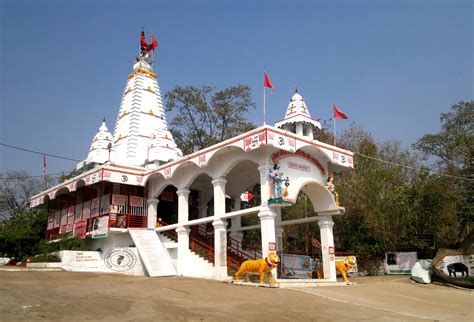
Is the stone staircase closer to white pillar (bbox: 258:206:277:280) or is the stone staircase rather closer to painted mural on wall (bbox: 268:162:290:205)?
white pillar (bbox: 258:206:277:280)

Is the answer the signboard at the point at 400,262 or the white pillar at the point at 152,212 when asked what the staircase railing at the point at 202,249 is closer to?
the white pillar at the point at 152,212

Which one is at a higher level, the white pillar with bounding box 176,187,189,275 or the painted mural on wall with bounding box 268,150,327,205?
the painted mural on wall with bounding box 268,150,327,205

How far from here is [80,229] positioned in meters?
21.8

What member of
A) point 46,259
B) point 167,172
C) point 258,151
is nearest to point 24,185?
point 46,259

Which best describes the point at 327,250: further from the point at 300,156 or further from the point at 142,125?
the point at 142,125

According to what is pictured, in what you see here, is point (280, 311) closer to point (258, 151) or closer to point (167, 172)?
point (258, 151)

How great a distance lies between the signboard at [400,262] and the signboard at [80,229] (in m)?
15.3

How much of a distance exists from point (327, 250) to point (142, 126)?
1250 cm

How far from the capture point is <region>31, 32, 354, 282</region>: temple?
1544cm

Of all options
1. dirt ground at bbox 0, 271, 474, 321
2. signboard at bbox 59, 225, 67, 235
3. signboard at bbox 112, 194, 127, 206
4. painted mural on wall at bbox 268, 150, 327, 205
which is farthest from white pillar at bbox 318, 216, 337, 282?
signboard at bbox 59, 225, 67, 235

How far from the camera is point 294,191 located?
50.2 feet

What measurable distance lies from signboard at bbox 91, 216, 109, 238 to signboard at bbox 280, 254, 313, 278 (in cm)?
862

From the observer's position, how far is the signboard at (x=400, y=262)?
2019 centimetres

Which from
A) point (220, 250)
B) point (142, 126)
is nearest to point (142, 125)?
point (142, 126)
